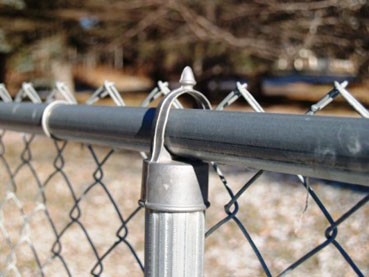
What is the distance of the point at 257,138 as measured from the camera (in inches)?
30.7

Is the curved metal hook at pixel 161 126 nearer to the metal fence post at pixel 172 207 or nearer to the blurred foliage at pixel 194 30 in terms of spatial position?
the metal fence post at pixel 172 207

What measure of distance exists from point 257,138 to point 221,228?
3.56 meters

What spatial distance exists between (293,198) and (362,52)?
5.18m

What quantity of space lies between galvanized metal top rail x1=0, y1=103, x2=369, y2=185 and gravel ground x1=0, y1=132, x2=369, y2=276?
4.88 ft

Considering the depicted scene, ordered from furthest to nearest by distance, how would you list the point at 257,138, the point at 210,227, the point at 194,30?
1. the point at 194,30
2. the point at 210,227
3. the point at 257,138

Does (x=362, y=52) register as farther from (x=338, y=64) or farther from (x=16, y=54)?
(x=16, y=54)

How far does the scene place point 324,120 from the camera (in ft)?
2.31

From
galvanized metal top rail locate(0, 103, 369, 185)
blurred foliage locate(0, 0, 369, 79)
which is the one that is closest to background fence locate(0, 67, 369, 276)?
galvanized metal top rail locate(0, 103, 369, 185)

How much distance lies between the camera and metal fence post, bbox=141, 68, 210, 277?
905 millimetres

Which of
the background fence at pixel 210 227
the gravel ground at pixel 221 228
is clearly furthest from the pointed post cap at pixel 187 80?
the gravel ground at pixel 221 228

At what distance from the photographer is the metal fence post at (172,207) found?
35.6 inches

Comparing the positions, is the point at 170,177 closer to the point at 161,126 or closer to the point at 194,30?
the point at 161,126

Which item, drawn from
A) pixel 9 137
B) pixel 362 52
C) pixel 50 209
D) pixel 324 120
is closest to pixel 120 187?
pixel 50 209

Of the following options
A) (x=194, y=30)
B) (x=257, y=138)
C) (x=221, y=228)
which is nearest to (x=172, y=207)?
(x=257, y=138)
